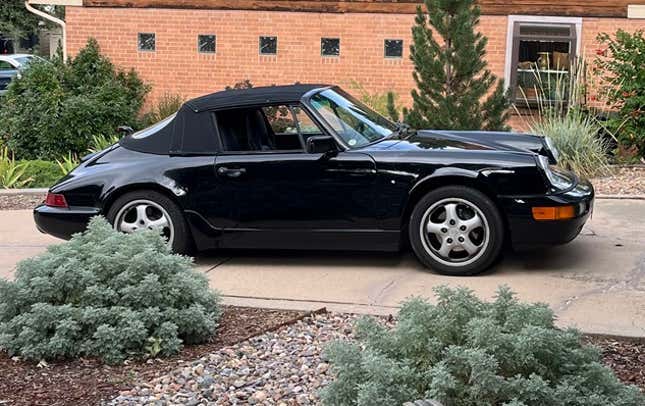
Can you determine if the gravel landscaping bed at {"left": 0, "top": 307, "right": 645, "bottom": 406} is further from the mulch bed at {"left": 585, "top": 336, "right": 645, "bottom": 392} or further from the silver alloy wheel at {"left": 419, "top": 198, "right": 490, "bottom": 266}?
the silver alloy wheel at {"left": 419, "top": 198, "right": 490, "bottom": 266}

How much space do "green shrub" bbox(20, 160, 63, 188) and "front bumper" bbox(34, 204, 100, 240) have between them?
530cm

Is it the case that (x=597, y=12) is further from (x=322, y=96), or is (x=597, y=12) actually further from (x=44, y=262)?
(x=44, y=262)

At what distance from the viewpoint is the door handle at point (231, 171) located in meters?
6.82

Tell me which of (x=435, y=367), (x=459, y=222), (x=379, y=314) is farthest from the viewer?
(x=459, y=222)

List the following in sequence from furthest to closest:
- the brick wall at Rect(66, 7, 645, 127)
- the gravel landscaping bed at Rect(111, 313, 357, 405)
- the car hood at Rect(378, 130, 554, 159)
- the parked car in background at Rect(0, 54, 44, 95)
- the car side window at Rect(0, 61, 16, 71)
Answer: the car side window at Rect(0, 61, 16, 71)
the parked car in background at Rect(0, 54, 44, 95)
the brick wall at Rect(66, 7, 645, 127)
the car hood at Rect(378, 130, 554, 159)
the gravel landscaping bed at Rect(111, 313, 357, 405)

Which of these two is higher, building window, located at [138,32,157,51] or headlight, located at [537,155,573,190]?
building window, located at [138,32,157,51]

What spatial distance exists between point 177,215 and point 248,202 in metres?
0.60

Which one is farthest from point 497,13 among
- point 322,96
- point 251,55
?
point 322,96

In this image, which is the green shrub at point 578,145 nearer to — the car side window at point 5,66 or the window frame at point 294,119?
the window frame at point 294,119

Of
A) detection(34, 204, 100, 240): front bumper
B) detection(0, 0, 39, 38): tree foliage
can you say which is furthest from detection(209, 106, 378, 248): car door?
detection(0, 0, 39, 38): tree foliage

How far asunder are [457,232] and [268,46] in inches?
431

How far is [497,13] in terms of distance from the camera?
16.1 m

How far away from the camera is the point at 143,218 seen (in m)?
6.99

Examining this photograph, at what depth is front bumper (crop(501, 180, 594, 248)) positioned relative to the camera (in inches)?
249
